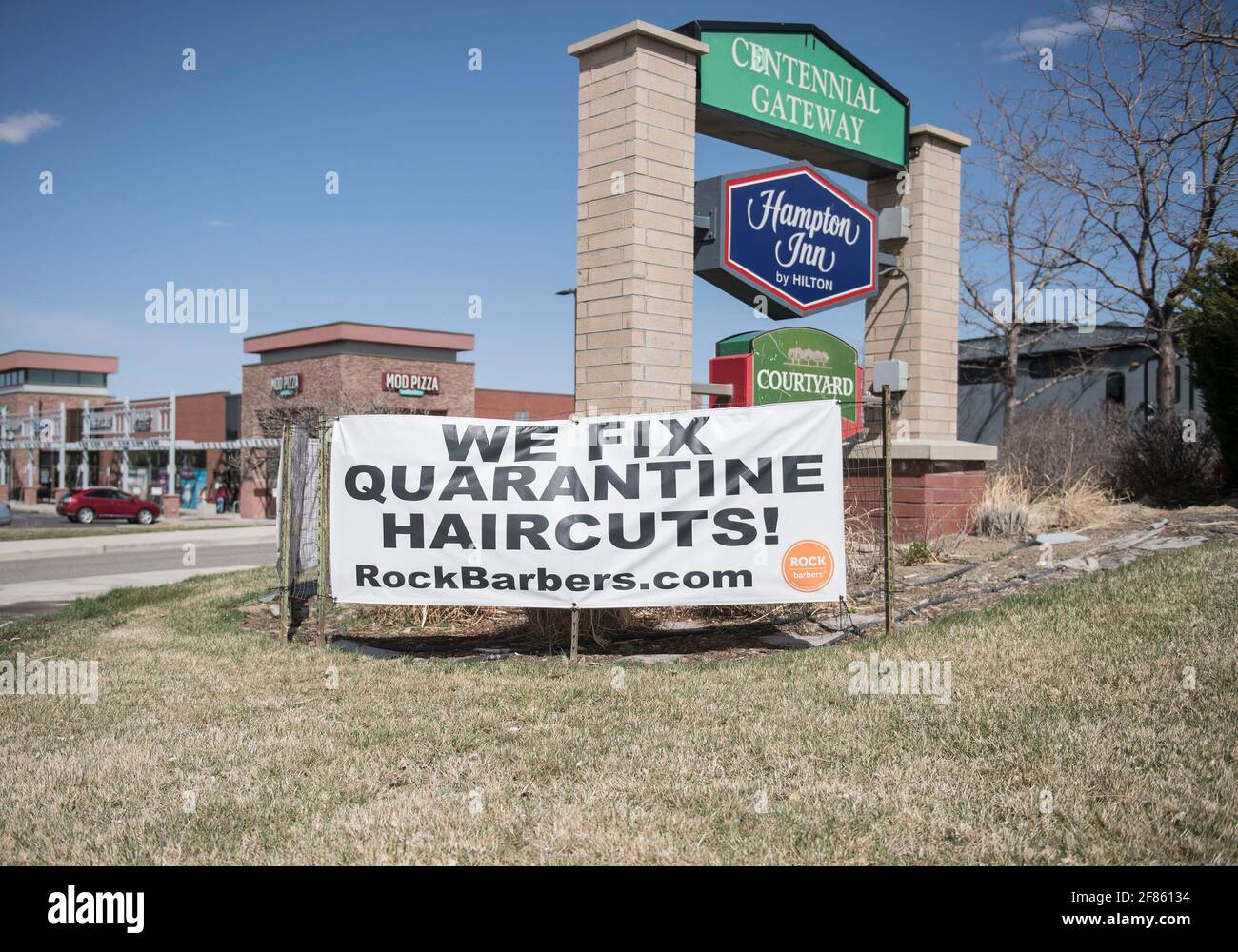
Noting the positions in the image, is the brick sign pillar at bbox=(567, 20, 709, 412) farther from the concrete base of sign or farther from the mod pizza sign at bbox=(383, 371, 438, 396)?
the mod pizza sign at bbox=(383, 371, 438, 396)

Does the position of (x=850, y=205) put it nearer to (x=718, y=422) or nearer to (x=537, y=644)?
(x=718, y=422)

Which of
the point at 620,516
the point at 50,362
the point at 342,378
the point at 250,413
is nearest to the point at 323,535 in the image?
the point at 620,516

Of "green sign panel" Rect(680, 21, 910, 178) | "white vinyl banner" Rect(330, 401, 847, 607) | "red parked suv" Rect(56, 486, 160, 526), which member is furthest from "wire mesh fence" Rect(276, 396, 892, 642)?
"red parked suv" Rect(56, 486, 160, 526)

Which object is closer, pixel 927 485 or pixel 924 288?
pixel 927 485

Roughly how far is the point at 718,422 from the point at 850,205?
5.40 m

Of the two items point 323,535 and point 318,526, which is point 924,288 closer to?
point 318,526

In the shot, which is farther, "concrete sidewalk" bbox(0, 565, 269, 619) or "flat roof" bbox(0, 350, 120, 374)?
"flat roof" bbox(0, 350, 120, 374)

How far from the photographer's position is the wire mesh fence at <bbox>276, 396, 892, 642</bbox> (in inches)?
307

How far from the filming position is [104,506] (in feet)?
113

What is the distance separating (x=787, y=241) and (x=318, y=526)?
572cm

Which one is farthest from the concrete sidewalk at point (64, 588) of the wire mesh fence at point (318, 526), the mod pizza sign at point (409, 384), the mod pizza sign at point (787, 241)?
the mod pizza sign at point (409, 384)

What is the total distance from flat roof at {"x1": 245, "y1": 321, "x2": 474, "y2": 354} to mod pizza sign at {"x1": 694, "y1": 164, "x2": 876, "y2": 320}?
30.3 m

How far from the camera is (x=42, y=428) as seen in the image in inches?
2061
